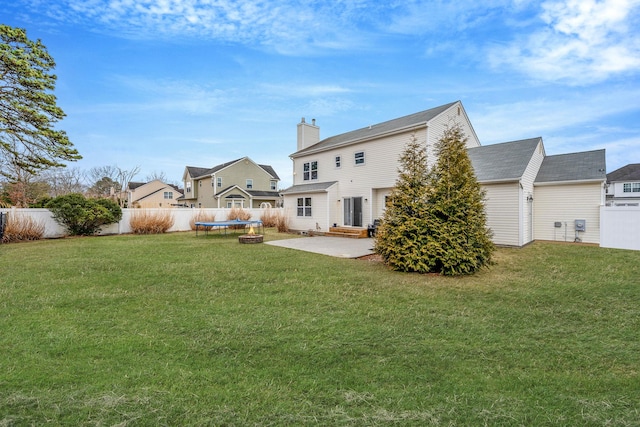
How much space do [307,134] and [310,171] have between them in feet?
10.7

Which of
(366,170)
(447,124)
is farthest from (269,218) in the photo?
(447,124)

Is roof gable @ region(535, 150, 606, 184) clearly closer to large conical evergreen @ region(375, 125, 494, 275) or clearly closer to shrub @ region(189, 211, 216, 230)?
large conical evergreen @ region(375, 125, 494, 275)

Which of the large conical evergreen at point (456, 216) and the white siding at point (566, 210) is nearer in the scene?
the large conical evergreen at point (456, 216)

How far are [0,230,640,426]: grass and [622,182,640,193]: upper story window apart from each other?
43.0 metres

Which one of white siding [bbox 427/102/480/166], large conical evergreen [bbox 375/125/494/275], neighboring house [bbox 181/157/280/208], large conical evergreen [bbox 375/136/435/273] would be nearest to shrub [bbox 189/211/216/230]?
neighboring house [bbox 181/157/280/208]

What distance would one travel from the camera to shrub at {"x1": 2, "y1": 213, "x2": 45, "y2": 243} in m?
13.1

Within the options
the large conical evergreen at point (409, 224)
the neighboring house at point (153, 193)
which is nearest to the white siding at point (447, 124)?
the large conical evergreen at point (409, 224)

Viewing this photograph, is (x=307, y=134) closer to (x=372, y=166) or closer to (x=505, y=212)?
(x=372, y=166)

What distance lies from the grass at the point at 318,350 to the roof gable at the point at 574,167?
714 cm

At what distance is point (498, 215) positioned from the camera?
12305 mm

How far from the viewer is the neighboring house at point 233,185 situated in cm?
3338

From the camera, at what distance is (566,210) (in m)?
12.9

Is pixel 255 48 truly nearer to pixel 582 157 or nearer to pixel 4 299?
pixel 4 299

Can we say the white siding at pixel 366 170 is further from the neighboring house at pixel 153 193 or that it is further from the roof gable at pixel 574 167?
the neighboring house at pixel 153 193
